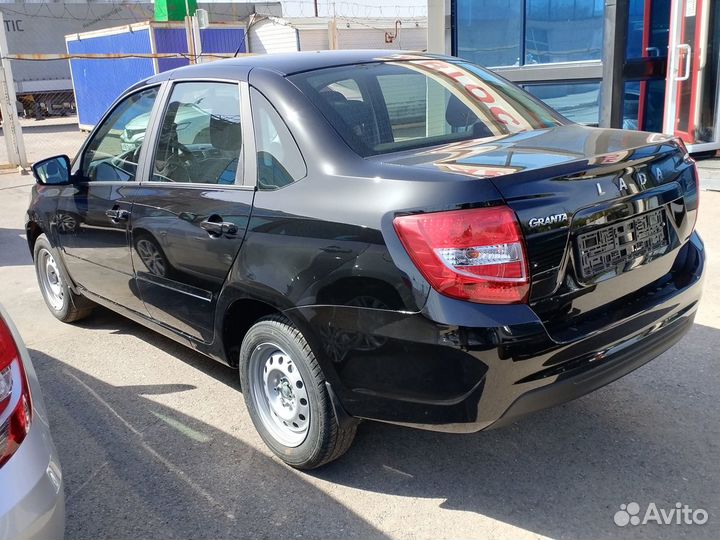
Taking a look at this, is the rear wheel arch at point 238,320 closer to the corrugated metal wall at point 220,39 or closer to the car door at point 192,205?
the car door at point 192,205

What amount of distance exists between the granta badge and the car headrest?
4.81 ft

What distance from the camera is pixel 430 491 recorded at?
2936mm

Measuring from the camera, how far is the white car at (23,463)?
73.8 inches

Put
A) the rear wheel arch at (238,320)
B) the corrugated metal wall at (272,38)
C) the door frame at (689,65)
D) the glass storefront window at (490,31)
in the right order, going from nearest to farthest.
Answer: the rear wheel arch at (238,320) < the door frame at (689,65) < the glass storefront window at (490,31) < the corrugated metal wall at (272,38)

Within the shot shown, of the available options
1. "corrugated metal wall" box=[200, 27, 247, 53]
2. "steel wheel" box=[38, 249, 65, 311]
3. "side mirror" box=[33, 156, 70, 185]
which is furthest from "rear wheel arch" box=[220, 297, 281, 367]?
"corrugated metal wall" box=[200, 27, 247, 53]

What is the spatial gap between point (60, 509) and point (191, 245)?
4.96ft

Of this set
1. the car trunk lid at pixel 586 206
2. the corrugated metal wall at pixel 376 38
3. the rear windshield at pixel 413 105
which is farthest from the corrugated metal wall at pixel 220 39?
the car trunk lid at pixel 586 206

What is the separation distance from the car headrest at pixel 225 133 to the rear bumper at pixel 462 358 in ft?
3.11

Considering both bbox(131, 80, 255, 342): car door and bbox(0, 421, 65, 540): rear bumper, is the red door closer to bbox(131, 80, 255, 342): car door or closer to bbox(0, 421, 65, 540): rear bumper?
bbox(131, 80, 255, 342): car door

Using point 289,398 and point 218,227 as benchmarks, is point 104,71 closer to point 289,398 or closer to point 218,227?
point 218,227

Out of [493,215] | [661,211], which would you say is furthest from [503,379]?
[661,211]

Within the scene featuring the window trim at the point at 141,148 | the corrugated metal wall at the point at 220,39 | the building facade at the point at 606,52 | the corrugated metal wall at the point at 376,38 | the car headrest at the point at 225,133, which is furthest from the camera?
the corrugated metal wall at the point at 376,38

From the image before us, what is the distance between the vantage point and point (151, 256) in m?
3.67

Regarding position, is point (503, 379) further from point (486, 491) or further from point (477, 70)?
point (477, 70)
